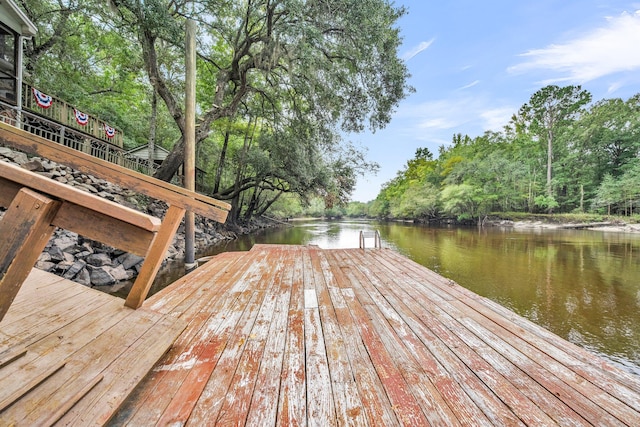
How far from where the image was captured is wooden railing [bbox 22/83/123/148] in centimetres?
773

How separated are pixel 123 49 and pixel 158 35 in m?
5.20

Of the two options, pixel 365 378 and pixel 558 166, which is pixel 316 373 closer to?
pixel 365 378

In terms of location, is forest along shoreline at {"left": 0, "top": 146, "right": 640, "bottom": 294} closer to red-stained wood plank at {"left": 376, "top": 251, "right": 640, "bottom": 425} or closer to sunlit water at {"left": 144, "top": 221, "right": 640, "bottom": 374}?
sunlit water at {"left": 144, "top": 221, "right": 640, "bottom": 374}

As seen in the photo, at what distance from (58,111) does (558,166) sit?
146 feet

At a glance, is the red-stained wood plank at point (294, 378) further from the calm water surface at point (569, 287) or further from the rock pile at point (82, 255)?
the calm water surface at point (569, 287)

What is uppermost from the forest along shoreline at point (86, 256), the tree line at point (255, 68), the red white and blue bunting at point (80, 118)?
the tree line at point (255, 68)

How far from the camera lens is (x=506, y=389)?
4.40 ft

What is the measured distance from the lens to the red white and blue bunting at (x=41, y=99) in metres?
7.49

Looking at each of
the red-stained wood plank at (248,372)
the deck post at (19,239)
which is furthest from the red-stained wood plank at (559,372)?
the deck post at (19,239)

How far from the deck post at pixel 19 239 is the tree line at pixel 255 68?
22.8 feet

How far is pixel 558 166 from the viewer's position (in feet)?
100

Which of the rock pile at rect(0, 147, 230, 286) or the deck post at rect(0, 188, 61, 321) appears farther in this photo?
the rock pile at rect(0, 147, 230, 286)

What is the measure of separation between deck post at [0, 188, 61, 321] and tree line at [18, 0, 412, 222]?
6.95 m

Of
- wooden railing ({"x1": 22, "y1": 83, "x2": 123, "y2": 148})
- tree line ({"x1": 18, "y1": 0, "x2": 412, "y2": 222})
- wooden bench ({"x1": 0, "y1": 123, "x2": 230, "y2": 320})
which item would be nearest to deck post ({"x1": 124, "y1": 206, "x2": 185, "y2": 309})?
wooden bench ({"x1": 0, "y1": 123, "x2": 230, "y2": 320})
